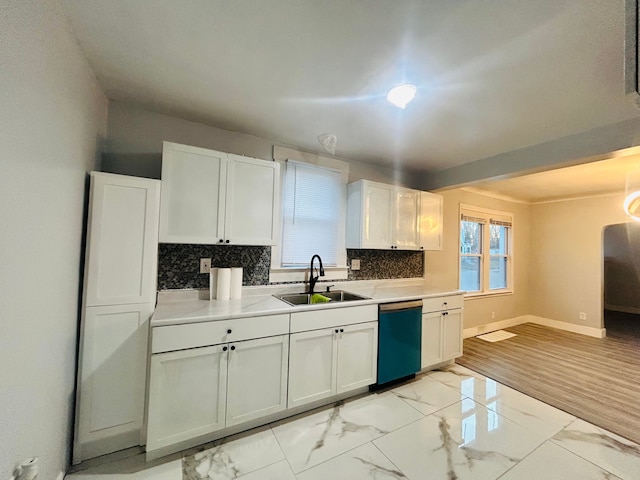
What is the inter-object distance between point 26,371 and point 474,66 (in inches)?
106

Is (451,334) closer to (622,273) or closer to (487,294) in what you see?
(487,294)

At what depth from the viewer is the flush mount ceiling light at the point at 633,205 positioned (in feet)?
12.2

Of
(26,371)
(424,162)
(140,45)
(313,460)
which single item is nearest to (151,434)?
(26,371)

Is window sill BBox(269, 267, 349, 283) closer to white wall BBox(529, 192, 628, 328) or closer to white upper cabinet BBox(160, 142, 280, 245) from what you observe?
white upper cabinet BBox(160, 142, 280, 245)

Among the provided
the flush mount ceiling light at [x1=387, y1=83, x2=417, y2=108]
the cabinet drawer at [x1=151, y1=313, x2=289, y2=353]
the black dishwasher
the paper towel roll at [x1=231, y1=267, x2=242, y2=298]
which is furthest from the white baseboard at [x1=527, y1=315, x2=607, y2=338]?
the paper towel roll at [x1=231, y1=267, x2=242, y2=298]

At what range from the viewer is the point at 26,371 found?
1080mm

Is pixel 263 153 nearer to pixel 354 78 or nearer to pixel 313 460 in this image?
pixel 354 78

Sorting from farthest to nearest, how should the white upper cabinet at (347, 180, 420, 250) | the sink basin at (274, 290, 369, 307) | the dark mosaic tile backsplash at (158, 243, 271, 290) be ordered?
1. the white upper cabinet at (347, 180, 420, 250)
2. the sink basin at (274, 290, 369, 307)
3. the dark mosaic tile backsplash at (158, 243, 271, 290)

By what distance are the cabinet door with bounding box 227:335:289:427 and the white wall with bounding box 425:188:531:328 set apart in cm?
268

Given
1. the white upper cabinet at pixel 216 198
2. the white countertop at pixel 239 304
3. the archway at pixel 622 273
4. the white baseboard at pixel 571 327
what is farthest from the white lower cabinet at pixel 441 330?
the archway at pixel 622 273

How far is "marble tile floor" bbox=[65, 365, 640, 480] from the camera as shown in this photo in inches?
63.1

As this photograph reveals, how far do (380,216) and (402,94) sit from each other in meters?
1.52

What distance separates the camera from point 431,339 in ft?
9.52

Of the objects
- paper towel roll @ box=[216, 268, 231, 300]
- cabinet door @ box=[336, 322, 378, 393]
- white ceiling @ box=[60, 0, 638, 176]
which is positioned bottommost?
cabinet door @ box=[336, 322, 378, 393]
